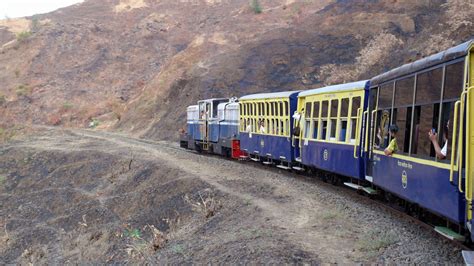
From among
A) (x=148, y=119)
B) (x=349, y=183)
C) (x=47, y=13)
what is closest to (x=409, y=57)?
(x=349, y=183)

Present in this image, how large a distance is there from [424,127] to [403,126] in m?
1.35

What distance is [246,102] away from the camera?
25.5 meters

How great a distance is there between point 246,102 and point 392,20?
20.5 metres

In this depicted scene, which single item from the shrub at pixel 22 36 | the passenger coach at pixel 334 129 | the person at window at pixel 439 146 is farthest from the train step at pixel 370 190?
the shrub at pixel 22 36

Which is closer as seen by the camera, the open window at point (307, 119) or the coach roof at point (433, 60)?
the coach roof at point (433, 60)

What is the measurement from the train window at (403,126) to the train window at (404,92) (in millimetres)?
122

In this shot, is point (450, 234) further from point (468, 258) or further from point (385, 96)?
point (385, 96)

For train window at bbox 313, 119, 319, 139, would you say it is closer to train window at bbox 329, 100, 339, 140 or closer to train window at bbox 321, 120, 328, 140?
train window at bbox 321, 120, 328, 140

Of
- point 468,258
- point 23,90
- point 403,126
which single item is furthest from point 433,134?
point 23,90

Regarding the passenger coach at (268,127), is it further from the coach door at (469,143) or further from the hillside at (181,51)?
the hillside at (181,51)

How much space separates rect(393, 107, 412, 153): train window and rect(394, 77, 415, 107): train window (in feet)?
0.40

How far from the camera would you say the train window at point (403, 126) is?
34.8 ft

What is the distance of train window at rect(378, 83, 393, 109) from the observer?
40.2 ft

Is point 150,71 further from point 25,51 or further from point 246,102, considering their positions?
point 246,102
